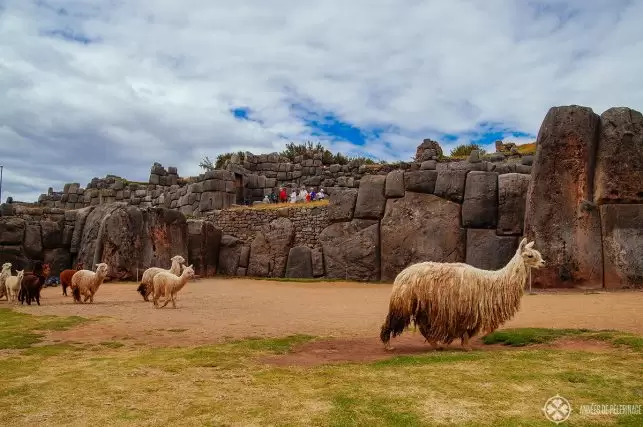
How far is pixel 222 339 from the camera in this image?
9312mm

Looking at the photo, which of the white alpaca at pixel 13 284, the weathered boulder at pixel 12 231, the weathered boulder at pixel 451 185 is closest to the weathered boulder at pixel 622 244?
the weathered boulder at pixel 451 185

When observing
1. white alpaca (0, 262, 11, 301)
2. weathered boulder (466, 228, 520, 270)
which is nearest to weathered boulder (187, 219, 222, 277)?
white alpaca (0, 262, 11, 301)

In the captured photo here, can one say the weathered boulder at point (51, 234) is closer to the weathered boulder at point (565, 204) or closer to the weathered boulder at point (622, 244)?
the weathered boulder at point (565, 204)

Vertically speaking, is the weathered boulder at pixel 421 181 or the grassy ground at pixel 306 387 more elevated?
the weathered boulder at pixel 421 181

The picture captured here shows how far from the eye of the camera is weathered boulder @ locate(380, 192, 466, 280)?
72.4ft

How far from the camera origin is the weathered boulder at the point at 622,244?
16.6 metres

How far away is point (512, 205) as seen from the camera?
2100 centimetres

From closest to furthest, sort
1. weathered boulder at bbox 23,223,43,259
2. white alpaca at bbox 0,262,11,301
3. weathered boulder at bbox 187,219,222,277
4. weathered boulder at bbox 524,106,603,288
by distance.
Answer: white alpaca at bbox 0,262,11,301
weathered boulder at bbox 524,106,603,288
weathered boulder at bbox 23,223,43,259
weathered boulder at bbox 187,219,222,277

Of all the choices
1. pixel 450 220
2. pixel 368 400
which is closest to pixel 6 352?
pixel 368 400

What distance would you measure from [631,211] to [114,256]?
19928mm

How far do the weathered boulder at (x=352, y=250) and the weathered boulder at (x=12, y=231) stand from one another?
1436cm

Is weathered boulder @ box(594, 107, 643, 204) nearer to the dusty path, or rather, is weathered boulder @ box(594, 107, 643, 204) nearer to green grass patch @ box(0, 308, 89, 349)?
the dusty path

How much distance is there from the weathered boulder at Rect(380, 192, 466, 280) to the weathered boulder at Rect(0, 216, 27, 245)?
1713 cm

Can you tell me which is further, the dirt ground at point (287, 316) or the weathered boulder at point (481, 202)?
the weathered boulder at point (481, 202)
